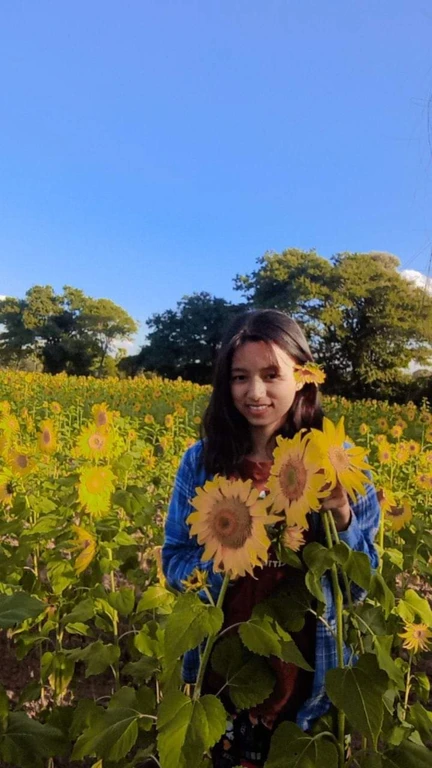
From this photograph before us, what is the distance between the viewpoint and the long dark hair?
1327 millimetres

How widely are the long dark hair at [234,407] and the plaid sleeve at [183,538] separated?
0.06m

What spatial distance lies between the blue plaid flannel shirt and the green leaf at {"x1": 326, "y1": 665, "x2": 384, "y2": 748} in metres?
0.21

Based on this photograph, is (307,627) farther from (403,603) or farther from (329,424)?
(329,424)

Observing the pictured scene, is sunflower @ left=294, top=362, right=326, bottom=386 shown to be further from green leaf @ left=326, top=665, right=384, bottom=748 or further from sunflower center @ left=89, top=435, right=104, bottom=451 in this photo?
sunflower center @ left=89, top=435, right=104, bottom=451

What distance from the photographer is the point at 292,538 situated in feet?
2.81

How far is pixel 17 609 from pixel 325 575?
0.54m

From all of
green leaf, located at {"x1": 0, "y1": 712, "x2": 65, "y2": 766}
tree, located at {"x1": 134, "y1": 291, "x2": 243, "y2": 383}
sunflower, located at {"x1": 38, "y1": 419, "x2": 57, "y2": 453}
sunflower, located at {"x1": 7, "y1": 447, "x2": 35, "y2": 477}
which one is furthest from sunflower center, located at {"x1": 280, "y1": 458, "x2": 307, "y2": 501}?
tree, located at {"x1": 134, "y1": 291, "x2": 243, "y2": 383}

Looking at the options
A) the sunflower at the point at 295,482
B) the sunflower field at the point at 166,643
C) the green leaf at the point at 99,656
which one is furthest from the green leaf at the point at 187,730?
the green leaf at the point at 99,656

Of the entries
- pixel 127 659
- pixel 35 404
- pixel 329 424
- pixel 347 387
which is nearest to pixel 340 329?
pixel 347 387

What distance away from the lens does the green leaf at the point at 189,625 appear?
2.76 feet

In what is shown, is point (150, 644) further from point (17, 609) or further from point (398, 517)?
point (398, 517)

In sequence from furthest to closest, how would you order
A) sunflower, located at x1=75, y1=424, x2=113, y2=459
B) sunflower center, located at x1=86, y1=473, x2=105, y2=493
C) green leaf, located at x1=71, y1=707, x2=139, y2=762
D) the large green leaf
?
sunflower, located at x1=75, y1=424, x2=113, y2=459
sunflower center, located at x1=86, y1=473, x2=105, y2=493
green leaf, located at x1=71, y1=707, x2=139, y2=762
the large green leaf

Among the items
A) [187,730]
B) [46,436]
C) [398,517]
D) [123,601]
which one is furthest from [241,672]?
[46,436]

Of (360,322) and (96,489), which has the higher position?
(360,322)
